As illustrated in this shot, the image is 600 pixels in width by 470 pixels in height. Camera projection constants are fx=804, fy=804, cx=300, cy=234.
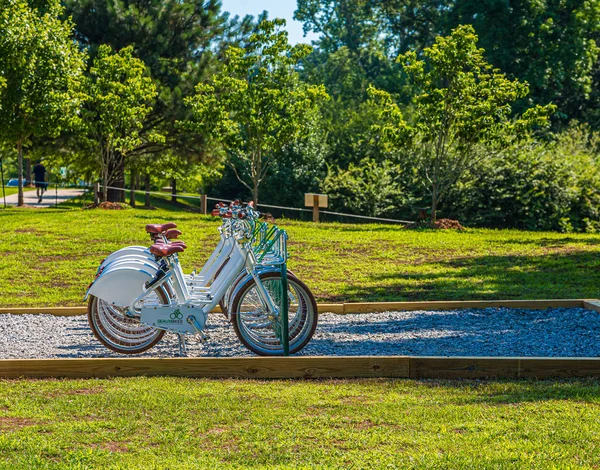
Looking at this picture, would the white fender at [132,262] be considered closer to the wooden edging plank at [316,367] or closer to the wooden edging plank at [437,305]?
the wooden edging plank at [316,367]

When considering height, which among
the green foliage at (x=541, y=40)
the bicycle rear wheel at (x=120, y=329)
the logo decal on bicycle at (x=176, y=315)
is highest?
the green foliage at (x=541, y=40)

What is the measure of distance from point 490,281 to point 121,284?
657cm

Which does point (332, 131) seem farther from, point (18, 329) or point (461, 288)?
point (18, 329)

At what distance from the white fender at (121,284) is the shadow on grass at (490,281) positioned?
3.83 meters

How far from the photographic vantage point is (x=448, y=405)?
523cm

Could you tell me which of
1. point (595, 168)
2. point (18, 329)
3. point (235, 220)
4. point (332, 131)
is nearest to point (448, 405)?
point (235, 220)

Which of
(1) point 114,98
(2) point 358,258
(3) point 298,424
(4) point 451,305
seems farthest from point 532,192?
(3) point 298,424

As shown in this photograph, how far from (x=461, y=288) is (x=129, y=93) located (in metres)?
16.1

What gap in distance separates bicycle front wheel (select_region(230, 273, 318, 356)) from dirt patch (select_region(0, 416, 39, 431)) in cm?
229

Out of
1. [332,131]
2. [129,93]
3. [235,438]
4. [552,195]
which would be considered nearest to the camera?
[235,438]

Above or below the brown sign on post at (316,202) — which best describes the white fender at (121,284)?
below

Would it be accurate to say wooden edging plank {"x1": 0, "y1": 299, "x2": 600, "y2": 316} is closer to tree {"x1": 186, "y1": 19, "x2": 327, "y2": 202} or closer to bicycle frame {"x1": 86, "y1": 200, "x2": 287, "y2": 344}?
bicycle frame {"x1": 86, "y1": 200, "x2": 287, "y2": 344}

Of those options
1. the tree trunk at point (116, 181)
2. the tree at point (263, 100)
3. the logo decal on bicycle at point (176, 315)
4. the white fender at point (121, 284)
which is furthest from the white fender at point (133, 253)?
the tree trunk at point (116, 181)

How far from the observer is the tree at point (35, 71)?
2283cm
